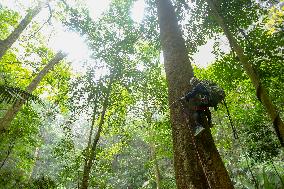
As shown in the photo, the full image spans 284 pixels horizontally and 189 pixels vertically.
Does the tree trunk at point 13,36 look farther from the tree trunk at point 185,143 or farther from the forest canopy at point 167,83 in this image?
the tree trunk at point 185,143

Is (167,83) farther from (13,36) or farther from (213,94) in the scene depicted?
(13,36)

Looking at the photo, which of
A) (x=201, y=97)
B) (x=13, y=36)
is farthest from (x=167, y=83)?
(x=13, y=36)

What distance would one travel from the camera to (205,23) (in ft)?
30.2

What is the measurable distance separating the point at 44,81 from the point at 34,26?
2925 mm

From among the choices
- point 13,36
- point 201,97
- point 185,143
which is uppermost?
point 13,36

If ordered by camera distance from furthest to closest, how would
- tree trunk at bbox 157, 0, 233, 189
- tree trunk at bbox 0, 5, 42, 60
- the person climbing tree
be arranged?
tree trunk at bbox 0, 5, 42, 60 < the person climbing tree < tree trunk at bbox 157, 0, 233, 189

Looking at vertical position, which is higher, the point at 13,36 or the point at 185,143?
the point at 13,36

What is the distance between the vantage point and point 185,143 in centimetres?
406

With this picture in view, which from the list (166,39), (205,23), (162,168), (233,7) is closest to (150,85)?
(205,23)

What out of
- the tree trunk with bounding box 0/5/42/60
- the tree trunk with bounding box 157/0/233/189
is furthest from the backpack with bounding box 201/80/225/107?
the tree trunk with bounding box 0/5/42/60

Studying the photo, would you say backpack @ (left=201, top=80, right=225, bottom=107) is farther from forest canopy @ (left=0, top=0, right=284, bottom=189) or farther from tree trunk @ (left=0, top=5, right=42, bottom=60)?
tree trunk @ (left=0, top=5, right=42, bottom=60)

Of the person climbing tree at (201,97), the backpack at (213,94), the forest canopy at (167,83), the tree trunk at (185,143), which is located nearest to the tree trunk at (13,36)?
the forest canopy at (167,83)

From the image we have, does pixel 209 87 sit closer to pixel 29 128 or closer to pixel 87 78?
pixel 87 78

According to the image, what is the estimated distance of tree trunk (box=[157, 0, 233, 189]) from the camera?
12.0 ft
